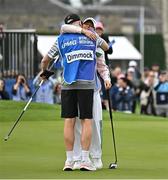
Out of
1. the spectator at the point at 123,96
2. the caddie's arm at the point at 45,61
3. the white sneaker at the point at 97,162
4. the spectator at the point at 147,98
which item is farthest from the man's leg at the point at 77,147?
the spectator at the point at 123,96

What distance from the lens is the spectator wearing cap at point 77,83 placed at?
11.8m

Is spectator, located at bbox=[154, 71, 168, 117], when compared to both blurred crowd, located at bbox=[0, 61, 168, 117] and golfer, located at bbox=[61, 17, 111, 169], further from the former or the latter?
golfer, located at bbox=[61, 17, 111, 169]

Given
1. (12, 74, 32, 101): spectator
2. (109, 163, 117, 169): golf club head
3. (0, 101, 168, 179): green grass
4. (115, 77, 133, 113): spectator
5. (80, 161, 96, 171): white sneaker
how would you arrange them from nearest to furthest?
(0, 101, 168, 179): green grass
(80, 161, 96, 171): white sneaker
(109, 163, 117, 169): golf club head
(12, 74, 32, 101): spectator
(115, 77, 133, 113): spectator

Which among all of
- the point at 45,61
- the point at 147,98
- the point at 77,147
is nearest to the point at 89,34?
the point at 45,61

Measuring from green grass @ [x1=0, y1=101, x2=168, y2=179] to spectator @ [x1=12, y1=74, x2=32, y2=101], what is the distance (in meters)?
7.53

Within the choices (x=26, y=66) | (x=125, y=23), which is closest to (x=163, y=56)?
(x=125, y=23)

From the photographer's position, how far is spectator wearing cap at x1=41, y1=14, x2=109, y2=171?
1177 centimetres

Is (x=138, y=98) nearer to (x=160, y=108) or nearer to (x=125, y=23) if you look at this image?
(x=160, y=108)

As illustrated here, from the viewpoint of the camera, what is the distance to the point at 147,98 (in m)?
32.1

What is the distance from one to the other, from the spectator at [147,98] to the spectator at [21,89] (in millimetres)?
4176

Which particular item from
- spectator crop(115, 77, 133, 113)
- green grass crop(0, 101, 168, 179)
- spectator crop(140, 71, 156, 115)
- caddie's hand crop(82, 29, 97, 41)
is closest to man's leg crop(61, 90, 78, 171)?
green grass crop(0, 101, 168, 179)

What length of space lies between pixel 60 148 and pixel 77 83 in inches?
110

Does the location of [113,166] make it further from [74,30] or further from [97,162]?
[74,30]

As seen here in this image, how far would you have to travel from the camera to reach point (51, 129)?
17.5 meters
